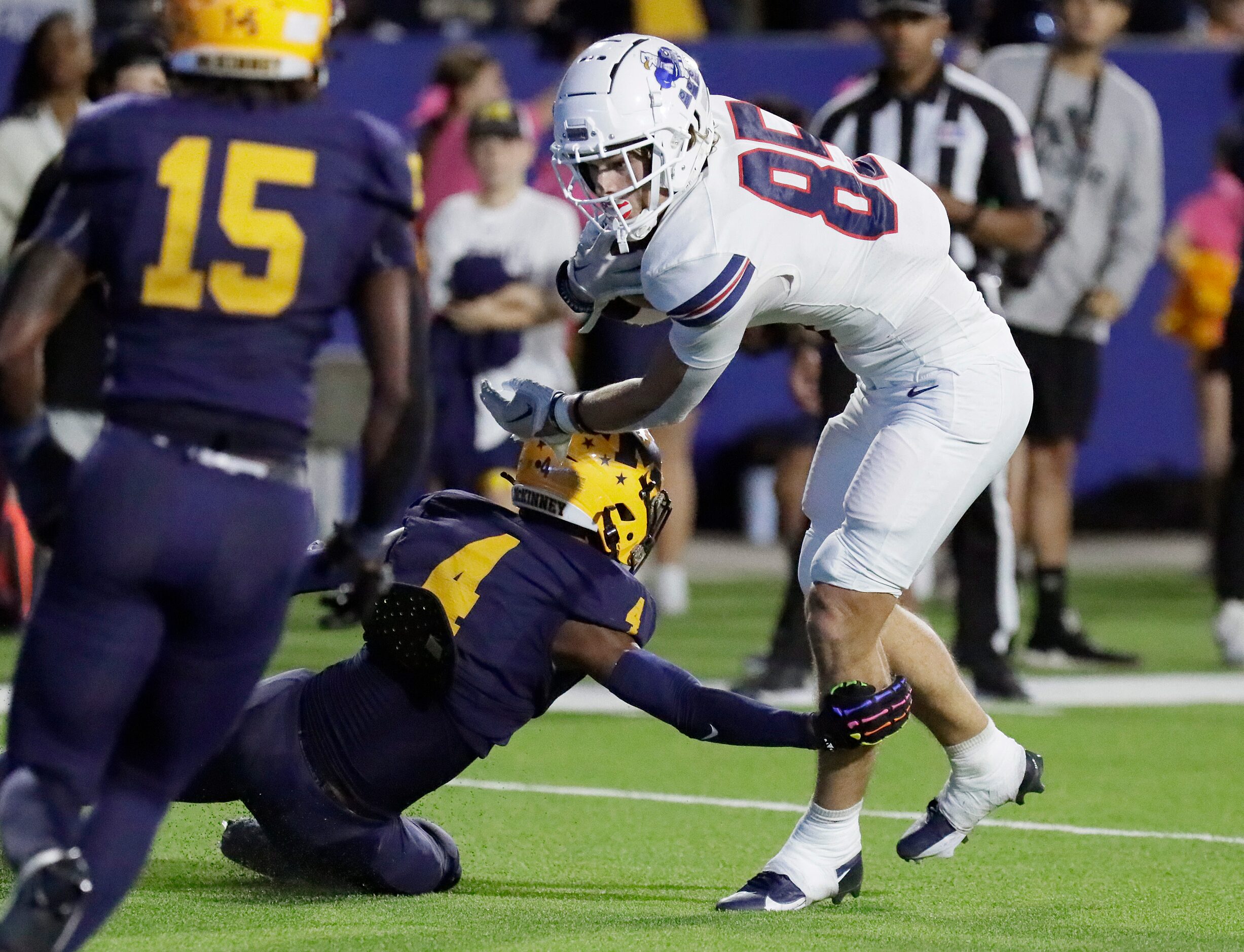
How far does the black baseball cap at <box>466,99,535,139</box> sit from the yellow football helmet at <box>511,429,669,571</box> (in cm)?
450

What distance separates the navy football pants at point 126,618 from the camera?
3020mm

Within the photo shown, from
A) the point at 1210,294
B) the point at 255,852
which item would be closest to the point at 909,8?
the point at 255,852

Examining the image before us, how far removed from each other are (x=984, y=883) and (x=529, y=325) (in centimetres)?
469

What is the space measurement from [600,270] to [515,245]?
462cm

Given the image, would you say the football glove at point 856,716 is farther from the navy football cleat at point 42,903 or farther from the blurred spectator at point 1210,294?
the blurred spectator at point 1210,294

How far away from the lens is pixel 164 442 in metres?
3.06

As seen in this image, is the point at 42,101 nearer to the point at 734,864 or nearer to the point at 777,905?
the point at 734,864

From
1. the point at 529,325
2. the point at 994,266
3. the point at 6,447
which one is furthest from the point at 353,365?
the point at 6,447

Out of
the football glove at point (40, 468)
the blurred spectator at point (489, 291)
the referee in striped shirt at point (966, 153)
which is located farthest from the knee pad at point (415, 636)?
the blurred spectator at point (489, 291)

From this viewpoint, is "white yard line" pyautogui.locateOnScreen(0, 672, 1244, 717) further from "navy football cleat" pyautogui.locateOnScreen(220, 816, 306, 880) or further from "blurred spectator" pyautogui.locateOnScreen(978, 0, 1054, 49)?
"blurred spectator" pyautogui.locateOnScreen(978, 0, 1054, 49)

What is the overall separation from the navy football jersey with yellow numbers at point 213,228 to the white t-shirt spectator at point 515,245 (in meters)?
5.55

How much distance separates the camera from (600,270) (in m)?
4.23

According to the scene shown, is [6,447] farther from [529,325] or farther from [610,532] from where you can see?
[529,325]

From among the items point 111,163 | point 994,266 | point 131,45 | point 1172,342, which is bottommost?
point 1172,342
